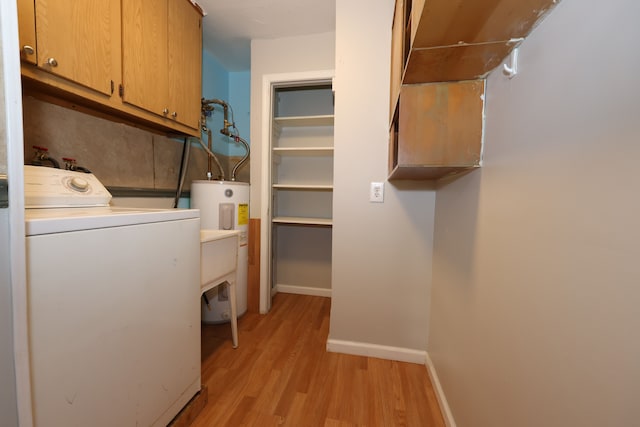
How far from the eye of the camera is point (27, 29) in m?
0.86

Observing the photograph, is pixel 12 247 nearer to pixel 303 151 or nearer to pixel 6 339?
pixel 6 339

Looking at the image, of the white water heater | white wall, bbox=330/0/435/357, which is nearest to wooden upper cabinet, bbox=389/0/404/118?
white wall, bbox=330/0/435/357

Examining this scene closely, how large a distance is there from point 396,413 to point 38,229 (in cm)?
148

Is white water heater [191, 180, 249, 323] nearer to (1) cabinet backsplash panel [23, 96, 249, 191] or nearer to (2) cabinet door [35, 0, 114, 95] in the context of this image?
(1) cabinet backsplash panel [23, 96, 249, 191]

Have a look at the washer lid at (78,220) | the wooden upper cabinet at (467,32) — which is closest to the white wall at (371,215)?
the wooden upper cabinet at (467,32)

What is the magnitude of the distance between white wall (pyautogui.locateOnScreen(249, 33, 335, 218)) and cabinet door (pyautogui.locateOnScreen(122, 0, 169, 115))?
69 cm

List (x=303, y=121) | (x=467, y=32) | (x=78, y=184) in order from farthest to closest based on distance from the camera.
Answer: (x=303, y=121) < (x=78, y=184) < (x=467, y=32)

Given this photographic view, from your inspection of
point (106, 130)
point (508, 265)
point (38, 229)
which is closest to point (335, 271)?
point (508, 265)

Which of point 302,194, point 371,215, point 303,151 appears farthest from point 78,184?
point 302,194

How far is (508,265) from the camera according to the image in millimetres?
668

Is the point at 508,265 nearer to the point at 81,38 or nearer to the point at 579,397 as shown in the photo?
the point at 579,397

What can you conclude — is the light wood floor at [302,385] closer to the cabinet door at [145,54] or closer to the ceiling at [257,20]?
the cabinet door at [145,54]

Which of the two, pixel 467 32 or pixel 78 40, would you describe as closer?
pixel 467 32

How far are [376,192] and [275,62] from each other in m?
1.44
